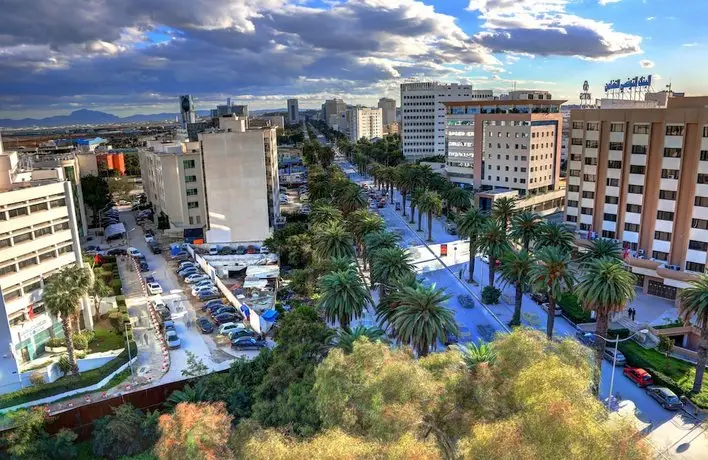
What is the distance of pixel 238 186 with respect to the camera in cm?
7219

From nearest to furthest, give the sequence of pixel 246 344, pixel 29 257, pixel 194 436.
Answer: pixel 194 436 < pixel 29 257 < pixel 246 344

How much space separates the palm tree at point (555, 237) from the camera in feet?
154

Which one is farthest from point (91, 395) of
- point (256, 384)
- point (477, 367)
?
point (477, 367)

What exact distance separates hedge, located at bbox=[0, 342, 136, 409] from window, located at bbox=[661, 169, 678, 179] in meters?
56.0

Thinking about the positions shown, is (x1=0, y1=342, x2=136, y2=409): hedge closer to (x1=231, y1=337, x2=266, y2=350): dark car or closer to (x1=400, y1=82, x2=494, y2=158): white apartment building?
(x1=231, y1=337, x2=266, y2=350): dark car

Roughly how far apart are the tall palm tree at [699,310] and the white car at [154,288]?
165 ft

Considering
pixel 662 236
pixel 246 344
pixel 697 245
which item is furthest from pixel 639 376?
pixel 246 344

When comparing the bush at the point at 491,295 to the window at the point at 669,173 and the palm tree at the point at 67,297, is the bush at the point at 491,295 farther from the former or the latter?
the palm tree at the point at 67,297

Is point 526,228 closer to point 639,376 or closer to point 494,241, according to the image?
point 494,241

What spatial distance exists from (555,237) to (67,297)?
140 feet

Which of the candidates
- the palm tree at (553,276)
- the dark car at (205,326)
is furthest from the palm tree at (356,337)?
the dark car at (205,326)

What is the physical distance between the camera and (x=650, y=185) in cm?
5444

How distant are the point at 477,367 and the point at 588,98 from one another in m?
95.2

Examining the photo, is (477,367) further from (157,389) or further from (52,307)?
(52,307)
